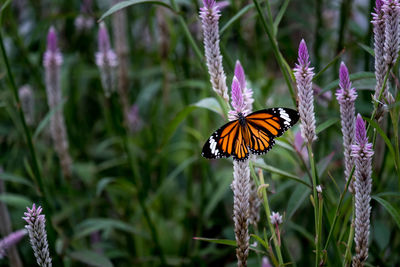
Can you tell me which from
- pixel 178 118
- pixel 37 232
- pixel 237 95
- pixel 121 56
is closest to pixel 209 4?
pixel 237 95

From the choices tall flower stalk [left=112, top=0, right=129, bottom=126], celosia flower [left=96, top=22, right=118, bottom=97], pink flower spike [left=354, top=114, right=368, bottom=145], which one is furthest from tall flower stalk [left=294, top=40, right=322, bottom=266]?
tall flower stalk [left=112, top=0, right=129, bottom=126]

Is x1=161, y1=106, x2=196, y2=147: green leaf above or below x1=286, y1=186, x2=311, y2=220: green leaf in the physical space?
above

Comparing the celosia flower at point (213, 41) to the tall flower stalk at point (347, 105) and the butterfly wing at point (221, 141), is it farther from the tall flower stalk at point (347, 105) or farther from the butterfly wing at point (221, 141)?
the tall flower stalk at point (347, 105)

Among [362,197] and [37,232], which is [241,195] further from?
[37,232]

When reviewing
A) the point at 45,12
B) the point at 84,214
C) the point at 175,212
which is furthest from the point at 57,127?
the point at 45,12

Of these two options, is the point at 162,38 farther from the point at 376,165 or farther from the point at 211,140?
the point at 211,140

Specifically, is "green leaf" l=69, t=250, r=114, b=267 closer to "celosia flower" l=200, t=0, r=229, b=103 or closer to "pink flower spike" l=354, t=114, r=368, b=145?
"celosia flower" l=200, t=0, r=229, b=103
